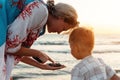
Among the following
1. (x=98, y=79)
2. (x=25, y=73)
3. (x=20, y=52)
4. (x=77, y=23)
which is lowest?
(x=25, y=73)

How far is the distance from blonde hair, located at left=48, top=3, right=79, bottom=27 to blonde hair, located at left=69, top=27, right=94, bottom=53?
0.46ft

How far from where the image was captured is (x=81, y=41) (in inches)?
140

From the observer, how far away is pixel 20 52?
3.39 meters

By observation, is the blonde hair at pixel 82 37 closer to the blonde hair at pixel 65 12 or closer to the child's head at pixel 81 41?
the child's head at pixel 81 41

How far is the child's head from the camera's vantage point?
11.6 feet

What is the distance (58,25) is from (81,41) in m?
0.29

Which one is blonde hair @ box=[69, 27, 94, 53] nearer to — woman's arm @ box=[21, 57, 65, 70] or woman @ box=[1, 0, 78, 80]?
woman @ box=[1, 0, 78, 80]

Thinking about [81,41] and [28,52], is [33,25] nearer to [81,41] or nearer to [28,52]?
[28,52]

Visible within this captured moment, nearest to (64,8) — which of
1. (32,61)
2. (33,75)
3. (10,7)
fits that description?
(10,7)

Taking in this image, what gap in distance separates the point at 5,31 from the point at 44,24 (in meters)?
0.34

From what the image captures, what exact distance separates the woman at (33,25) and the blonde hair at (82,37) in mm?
122

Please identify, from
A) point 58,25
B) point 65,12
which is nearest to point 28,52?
point 58,25

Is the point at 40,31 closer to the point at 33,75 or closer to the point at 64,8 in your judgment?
the point at 64,8

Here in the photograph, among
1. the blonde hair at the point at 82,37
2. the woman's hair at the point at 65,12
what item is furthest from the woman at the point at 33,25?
the blonde hair at the point at 82,37
